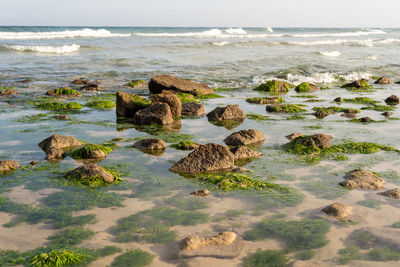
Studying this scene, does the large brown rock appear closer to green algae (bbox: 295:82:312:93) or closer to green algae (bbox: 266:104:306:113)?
green algae (bbox: 266:104:306:113)

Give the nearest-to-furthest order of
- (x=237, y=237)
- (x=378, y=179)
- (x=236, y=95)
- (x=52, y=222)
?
1. (x=237, y=237)
2. (x=52, y=222)
3. (x=378, y=179)
4. (x=236, y=95)

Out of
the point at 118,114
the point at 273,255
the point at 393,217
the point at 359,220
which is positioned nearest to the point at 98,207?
the point at 273,255

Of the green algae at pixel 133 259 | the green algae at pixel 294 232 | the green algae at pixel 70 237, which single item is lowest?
the green algae at pixel 70 237

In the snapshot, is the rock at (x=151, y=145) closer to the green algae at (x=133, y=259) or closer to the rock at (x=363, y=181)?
the rock at (x=363, y=181)

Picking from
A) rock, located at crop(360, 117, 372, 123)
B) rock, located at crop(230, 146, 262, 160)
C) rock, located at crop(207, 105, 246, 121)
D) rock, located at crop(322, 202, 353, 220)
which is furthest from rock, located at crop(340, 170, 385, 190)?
rock, located at crop(207, 105, 246, 121)

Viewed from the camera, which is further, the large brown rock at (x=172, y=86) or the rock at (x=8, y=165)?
the large brown rock at (x=172, y=86)

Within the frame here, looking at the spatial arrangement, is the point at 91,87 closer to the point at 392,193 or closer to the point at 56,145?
the point at 56,145

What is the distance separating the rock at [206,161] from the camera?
5.35m

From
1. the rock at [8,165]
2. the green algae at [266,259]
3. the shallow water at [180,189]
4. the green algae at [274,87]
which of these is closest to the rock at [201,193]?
the shallow water at [180,189]

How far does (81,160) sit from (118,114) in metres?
3.23

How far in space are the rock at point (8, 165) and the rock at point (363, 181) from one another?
4.15 m

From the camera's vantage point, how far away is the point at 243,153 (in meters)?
5.97

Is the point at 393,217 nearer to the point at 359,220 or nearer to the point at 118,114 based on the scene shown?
the point at 359,220

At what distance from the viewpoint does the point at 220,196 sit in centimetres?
463
